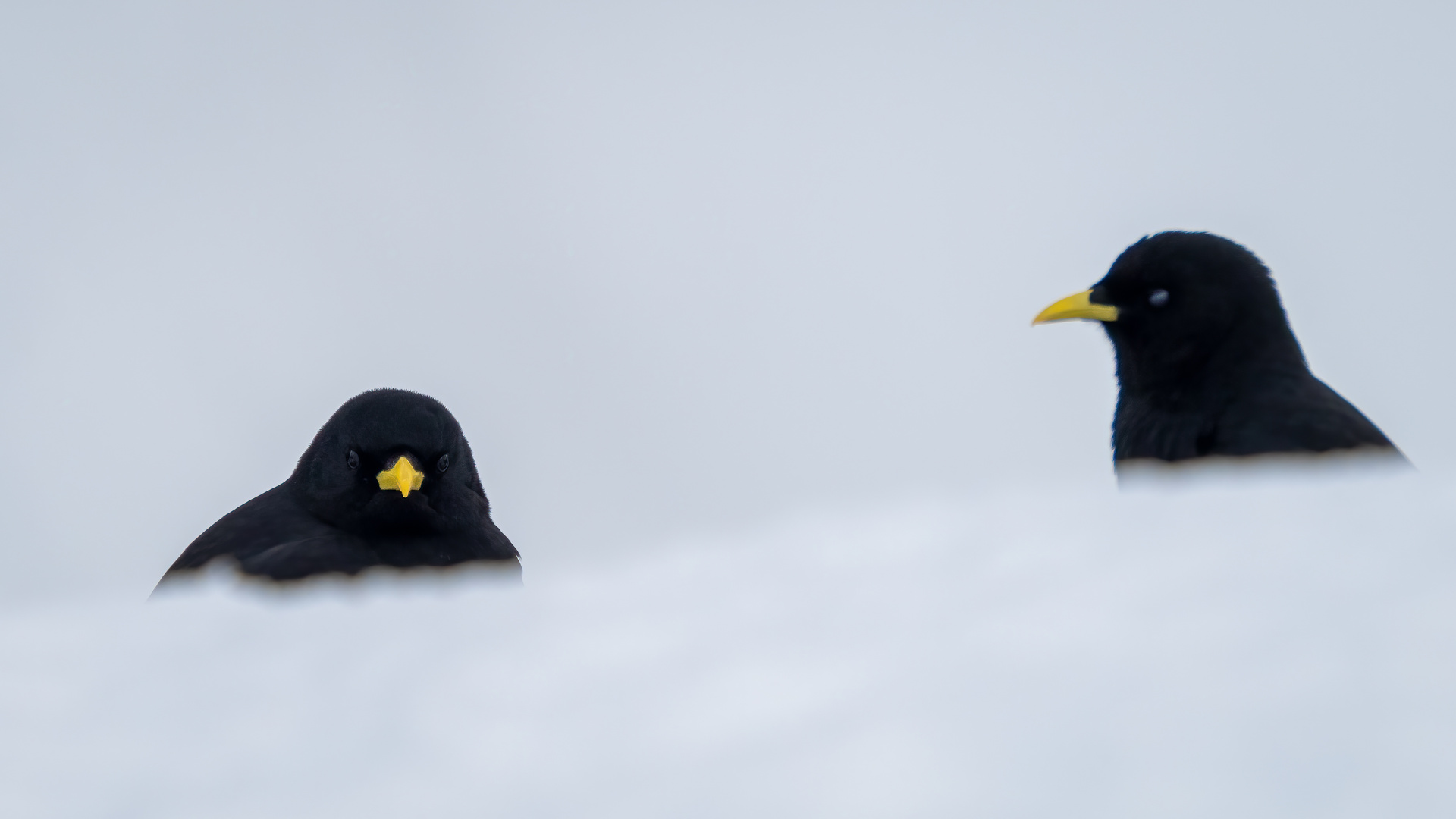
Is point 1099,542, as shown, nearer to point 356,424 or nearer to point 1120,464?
point 1120,464

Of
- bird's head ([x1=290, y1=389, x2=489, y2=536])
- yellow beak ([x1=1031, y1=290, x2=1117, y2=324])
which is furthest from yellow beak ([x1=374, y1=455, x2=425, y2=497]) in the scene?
yellow beak ([x1=1031, y1=290, x2=1117, y2=324])

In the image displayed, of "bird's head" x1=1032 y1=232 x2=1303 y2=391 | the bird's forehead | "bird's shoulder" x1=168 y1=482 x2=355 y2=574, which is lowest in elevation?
"bird's shoulder" x1=168 y1=482 x2=355 y2=574

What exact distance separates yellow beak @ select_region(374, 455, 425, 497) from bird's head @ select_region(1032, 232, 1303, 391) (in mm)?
3122

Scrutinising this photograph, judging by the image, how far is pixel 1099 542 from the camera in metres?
1.90

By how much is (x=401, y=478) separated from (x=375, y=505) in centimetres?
22

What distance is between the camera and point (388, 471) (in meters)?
5.58

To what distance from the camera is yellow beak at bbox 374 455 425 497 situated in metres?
5.45

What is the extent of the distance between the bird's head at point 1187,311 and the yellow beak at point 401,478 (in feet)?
10.2

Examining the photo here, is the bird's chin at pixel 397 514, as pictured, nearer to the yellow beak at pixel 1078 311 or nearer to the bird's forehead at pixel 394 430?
the bird's forehead at pixel 394 430

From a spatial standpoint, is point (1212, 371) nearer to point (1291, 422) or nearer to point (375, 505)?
point (1291, 422)

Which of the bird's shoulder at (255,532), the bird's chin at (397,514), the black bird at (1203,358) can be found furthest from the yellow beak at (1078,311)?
the bird's shoulder at (255,532)

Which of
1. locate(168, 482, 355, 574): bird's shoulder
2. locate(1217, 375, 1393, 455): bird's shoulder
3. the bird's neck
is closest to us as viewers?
locate(1217, 375, 1393, 455): bird's shoulder

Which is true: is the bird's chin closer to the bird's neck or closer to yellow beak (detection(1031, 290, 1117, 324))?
yellow beak (detection(1031, 290, 1117, 324))

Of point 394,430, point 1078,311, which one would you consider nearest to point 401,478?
point 394,430
